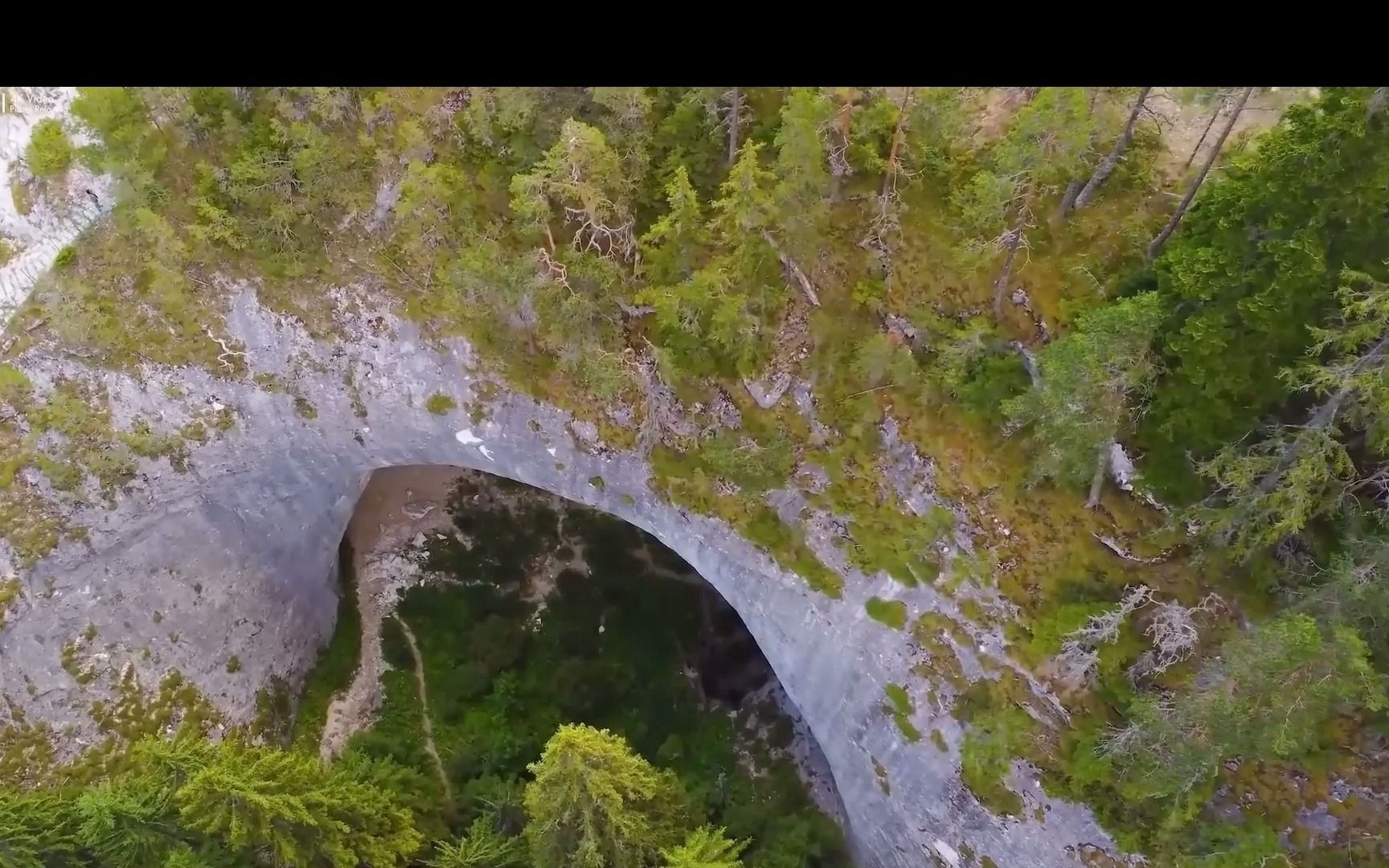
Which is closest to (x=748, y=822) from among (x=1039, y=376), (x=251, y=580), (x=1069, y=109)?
(x=1039, y=376)

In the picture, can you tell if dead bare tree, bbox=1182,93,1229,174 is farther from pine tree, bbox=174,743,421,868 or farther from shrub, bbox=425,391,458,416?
pine tree, bbox=174,743,421,868

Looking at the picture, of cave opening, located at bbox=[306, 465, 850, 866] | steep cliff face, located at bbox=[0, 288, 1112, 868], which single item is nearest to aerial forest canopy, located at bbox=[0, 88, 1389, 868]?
steep cliff face, located at bbox=[0, 288, 1112, 868]

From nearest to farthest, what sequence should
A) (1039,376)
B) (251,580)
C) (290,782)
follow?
(1039,376) < (290,782) < (251,580)

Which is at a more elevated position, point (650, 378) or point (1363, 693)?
point (650, 378)

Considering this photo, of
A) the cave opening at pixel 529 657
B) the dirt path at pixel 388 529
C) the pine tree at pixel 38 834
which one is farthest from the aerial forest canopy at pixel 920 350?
the dirt path at pixel 388 529

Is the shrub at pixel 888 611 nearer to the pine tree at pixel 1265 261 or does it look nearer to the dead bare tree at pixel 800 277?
the pine tree at pixel 1265 261
